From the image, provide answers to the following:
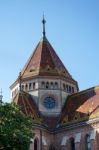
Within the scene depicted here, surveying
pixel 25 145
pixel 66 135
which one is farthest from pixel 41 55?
pixel 25 145

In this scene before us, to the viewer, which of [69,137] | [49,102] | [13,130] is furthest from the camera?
[49,102]

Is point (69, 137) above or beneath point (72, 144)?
above

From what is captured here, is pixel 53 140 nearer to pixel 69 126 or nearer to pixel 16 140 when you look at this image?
pixel 69 126

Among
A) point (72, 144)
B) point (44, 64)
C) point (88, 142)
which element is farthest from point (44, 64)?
point (88, 142)

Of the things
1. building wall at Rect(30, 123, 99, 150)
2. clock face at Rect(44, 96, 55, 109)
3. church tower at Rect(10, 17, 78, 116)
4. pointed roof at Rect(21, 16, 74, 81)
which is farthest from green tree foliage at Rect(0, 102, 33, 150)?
pointed roof at Rect(21, 16, 74, 81)

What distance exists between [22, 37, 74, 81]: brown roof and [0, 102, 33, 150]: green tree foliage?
2353cm

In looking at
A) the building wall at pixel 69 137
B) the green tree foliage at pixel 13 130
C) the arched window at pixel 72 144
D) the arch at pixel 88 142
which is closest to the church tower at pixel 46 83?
the building wall at pixel 69 137

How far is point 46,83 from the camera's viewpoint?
200ft

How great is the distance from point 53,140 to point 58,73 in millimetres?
11506

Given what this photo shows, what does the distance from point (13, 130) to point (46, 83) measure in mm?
25161

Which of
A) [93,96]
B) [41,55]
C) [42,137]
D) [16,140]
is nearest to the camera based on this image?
[16,140]

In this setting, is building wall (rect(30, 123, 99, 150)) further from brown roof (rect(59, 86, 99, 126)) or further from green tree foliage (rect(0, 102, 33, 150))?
green tree foliage (rect(0, 102, 33, 150))

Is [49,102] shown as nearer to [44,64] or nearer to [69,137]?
[44,64]

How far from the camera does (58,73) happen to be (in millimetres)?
61844
